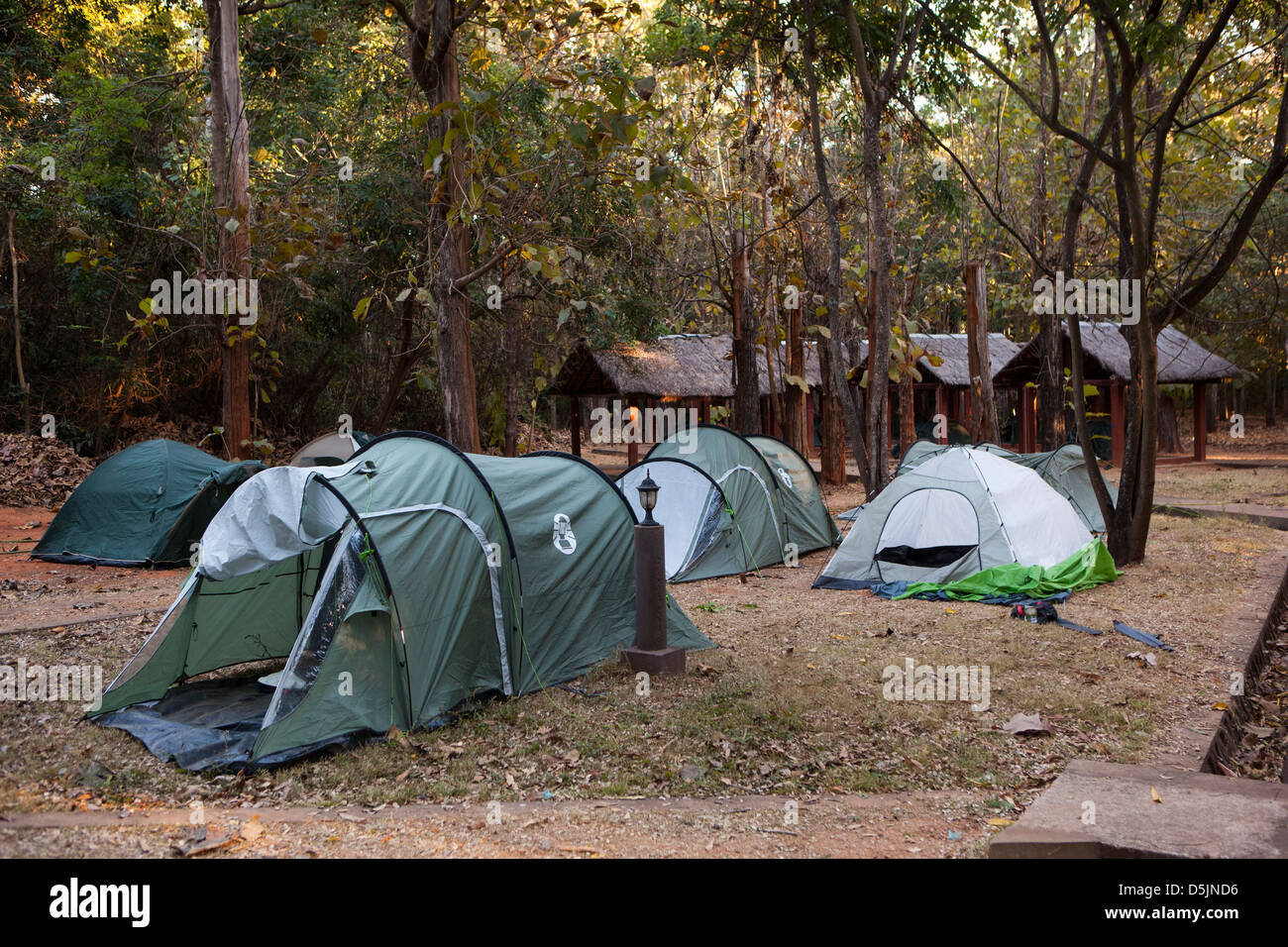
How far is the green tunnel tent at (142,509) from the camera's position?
1260 centimetres

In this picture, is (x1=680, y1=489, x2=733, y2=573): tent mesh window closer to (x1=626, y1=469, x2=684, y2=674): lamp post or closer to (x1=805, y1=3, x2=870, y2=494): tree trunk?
(x1=805, y1=3, x2=870, y2=494): tree trunk

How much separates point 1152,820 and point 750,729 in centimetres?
243

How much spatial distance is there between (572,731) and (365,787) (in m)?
1.38

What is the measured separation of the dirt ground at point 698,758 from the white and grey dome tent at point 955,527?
1.36 meters

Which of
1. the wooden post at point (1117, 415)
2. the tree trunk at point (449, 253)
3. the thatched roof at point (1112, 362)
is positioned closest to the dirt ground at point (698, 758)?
the tree trunk at point (449, 253)

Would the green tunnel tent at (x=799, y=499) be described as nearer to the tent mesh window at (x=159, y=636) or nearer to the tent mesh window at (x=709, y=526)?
the tent mesh window at (x=709, y=526)

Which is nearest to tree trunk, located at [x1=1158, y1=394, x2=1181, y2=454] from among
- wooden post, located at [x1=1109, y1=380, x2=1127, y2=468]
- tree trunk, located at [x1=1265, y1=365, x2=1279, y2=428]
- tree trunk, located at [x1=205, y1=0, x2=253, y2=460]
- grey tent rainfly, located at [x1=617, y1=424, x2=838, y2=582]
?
wooden post, located at [x1=1109, y1=380, x2=1127, y2=468]

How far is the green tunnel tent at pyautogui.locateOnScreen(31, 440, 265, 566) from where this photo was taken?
12.6 metres

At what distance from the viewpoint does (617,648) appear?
7.97 metres

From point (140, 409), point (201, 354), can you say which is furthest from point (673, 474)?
point (140, 409)

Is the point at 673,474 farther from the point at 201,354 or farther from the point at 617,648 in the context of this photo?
the point at 201,354

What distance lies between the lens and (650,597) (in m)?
7.62

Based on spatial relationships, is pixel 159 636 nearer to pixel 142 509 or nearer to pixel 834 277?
pixel 142 509

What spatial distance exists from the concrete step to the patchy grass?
596 mm
